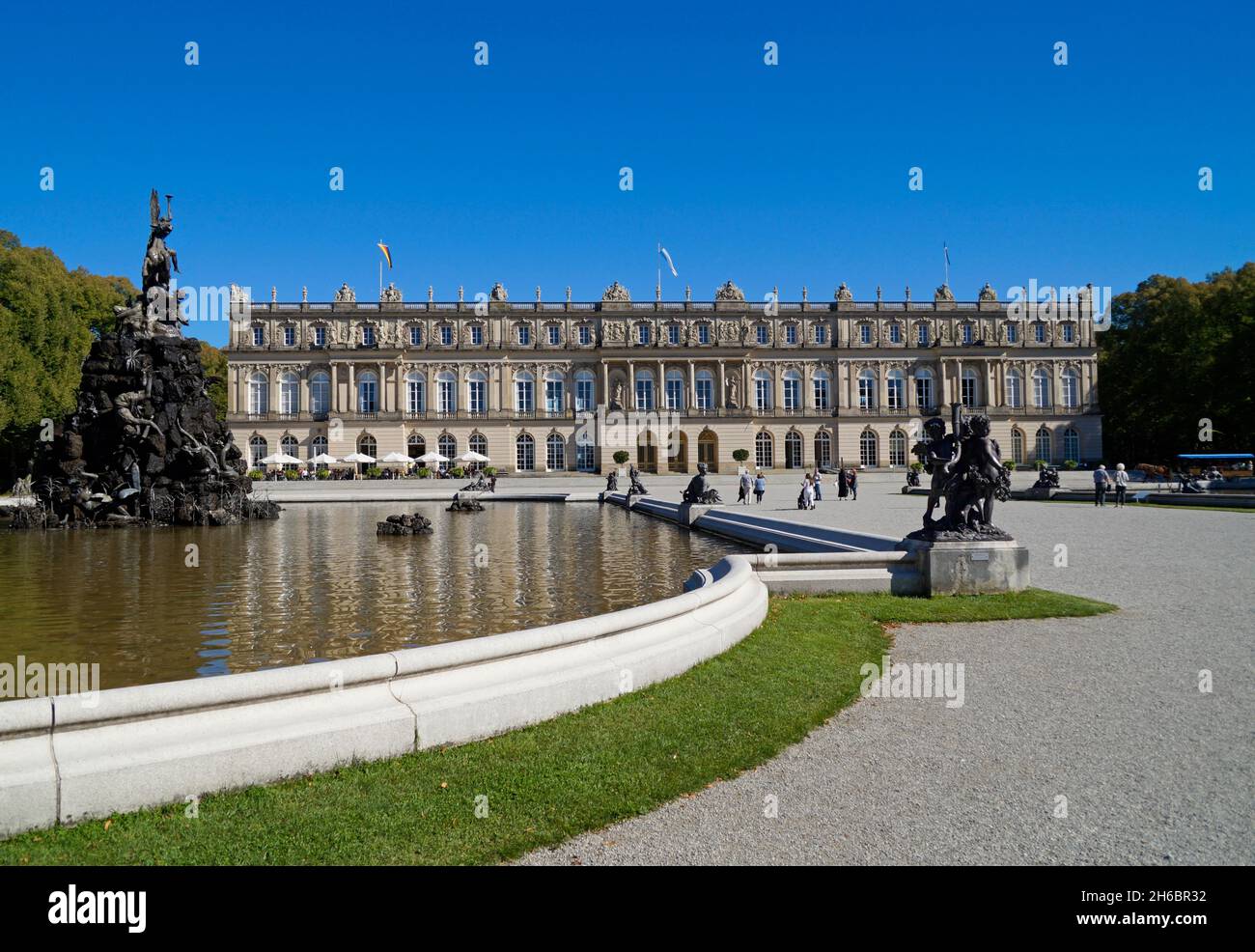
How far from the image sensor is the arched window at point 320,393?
67.6m

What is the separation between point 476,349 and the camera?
223 ft

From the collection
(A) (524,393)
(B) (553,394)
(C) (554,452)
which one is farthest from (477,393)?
(C) (554,452)

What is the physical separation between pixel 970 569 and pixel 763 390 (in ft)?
205

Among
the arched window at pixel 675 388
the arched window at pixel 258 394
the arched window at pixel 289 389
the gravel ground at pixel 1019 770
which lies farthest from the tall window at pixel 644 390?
the gravel ground at pixel 1019 770

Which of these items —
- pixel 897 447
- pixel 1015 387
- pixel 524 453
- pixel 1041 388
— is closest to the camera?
pixel 524 453

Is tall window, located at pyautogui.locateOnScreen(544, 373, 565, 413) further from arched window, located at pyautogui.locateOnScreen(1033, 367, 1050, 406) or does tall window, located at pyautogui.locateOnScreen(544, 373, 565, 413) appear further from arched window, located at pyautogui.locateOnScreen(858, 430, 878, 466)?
arched window, located at pyautogui.locateOnScreen(1033, 367, 1050, 406)

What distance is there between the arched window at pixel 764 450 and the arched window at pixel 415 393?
2896cm

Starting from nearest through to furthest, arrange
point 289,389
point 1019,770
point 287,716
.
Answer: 1. point 287,716
2. point 1019,770
3. point 289,389

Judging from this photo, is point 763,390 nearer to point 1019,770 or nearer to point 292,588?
point 292,588

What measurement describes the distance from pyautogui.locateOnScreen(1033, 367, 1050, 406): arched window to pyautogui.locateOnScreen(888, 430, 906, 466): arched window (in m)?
12.2

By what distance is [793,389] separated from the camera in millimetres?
70625

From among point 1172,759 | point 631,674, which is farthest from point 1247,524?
point 631,674

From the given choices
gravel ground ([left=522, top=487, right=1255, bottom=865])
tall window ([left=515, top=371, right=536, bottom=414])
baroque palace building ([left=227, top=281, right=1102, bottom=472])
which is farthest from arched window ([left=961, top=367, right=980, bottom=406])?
gravel ground ([left=522, top=487, right=1255, bottom=865])
